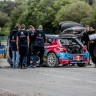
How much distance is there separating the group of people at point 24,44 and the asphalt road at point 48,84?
2.56m

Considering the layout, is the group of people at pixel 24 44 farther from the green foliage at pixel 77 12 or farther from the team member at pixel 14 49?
the green foliage at pixel 77 12

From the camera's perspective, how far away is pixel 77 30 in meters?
32.8

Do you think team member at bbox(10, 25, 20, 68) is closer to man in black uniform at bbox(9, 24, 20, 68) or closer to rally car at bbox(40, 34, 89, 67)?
man in black uniform at bbox(9, 24, 20, 68)

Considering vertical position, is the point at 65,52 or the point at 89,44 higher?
the point at 89,44

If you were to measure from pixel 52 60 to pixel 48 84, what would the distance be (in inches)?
292

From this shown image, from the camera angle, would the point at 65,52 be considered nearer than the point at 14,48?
A: No

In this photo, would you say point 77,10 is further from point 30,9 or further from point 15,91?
point 15,91

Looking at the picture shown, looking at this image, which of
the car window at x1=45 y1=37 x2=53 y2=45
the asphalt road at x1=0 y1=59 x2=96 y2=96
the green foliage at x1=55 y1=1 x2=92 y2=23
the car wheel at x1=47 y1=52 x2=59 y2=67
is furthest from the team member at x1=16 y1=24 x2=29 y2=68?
the green foliage at x1=55 y1=1 x2=92 y2=23

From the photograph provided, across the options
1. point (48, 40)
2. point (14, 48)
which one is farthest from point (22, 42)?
point (48, 40)

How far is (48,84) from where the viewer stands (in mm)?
15312

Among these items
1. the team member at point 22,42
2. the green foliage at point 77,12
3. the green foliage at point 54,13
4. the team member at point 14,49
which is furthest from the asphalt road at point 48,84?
the green foliage at point 77,12

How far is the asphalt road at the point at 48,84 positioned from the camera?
13.4 m

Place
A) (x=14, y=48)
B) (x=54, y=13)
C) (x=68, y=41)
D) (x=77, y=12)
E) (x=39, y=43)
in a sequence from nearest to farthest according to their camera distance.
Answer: (x=14, y=48) → (x=39, y=43) → (x=68, y=41) → (x=77, y=12) → (x=54, y=13)

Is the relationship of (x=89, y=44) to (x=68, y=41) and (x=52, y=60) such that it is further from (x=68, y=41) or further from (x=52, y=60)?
(x=52, y=60)
